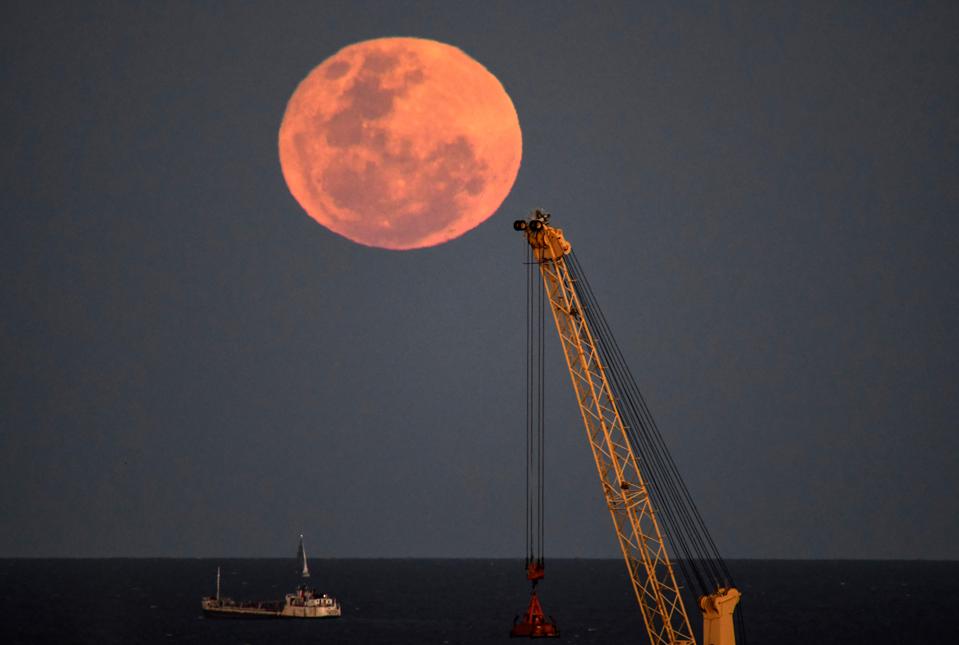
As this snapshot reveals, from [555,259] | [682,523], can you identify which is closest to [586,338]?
[555,259]

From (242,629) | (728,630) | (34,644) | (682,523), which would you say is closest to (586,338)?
(682,523)

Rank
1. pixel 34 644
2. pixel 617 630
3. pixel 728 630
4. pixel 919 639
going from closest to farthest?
pixel 728 630
pixel 34 644
pixel 919 639
pixel 617 630

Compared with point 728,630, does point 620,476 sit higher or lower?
higher

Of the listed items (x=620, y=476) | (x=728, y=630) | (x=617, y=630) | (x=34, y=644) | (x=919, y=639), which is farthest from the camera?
(x=617, y=630)

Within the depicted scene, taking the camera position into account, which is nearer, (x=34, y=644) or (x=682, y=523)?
(x=682, y=523)

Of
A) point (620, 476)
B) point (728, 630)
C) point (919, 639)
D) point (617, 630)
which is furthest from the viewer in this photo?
point (617, 630)

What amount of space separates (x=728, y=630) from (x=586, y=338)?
21325 mm

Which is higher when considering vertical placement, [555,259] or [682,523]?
[555,259]

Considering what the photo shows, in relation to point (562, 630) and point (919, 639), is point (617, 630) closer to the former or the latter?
point (562, 630)

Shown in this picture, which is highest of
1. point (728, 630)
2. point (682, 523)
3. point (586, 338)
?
point (586, 338)

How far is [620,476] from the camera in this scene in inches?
3681

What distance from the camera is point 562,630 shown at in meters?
191

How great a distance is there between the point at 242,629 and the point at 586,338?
110051 mm

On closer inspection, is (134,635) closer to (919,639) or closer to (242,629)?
(242,629)
